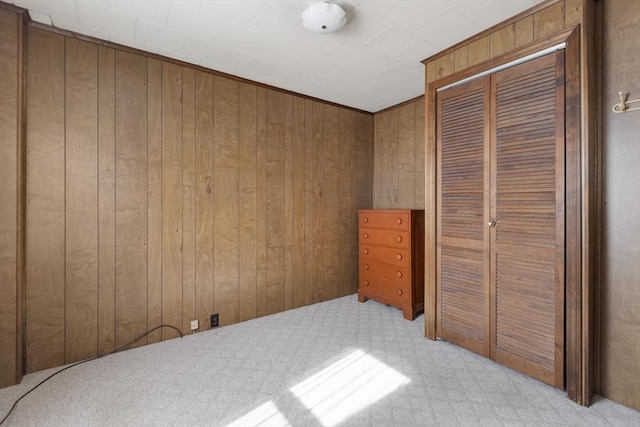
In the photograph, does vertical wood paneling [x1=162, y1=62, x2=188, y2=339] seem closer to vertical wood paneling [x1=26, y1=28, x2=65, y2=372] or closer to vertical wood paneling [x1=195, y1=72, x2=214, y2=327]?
vertical wood paneling [x1=195, y1=72, x2=214, y2=327]

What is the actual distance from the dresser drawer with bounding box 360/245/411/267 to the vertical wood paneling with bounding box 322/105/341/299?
370mm

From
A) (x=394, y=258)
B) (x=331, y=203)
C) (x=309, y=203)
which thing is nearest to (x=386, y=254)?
(x=394, y=258)

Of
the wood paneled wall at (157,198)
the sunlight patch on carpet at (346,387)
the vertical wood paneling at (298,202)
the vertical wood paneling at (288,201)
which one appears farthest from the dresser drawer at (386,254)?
the sunlight patch on carpet at (346,387)

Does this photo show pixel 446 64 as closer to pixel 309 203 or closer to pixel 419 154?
pixel 419 154

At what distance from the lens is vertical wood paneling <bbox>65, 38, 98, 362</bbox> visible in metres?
2.04

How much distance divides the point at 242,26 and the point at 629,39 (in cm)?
229

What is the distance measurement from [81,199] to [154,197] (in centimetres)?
46

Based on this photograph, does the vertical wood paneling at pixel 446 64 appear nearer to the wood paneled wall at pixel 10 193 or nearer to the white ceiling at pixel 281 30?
the white ceiling at pixel 281 30

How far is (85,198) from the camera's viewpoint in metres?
2.09

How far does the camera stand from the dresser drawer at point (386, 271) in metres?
2.89

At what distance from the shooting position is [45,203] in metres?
1.97

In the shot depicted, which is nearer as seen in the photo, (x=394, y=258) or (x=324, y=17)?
(x=324, y=17)

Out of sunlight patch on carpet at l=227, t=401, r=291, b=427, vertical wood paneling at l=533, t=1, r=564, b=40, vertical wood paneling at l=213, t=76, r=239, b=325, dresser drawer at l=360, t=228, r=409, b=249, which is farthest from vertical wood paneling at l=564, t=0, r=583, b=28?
sunlight patch on carpet at l=227, t=401, r=291, b=427

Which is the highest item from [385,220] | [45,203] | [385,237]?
[45,203]
